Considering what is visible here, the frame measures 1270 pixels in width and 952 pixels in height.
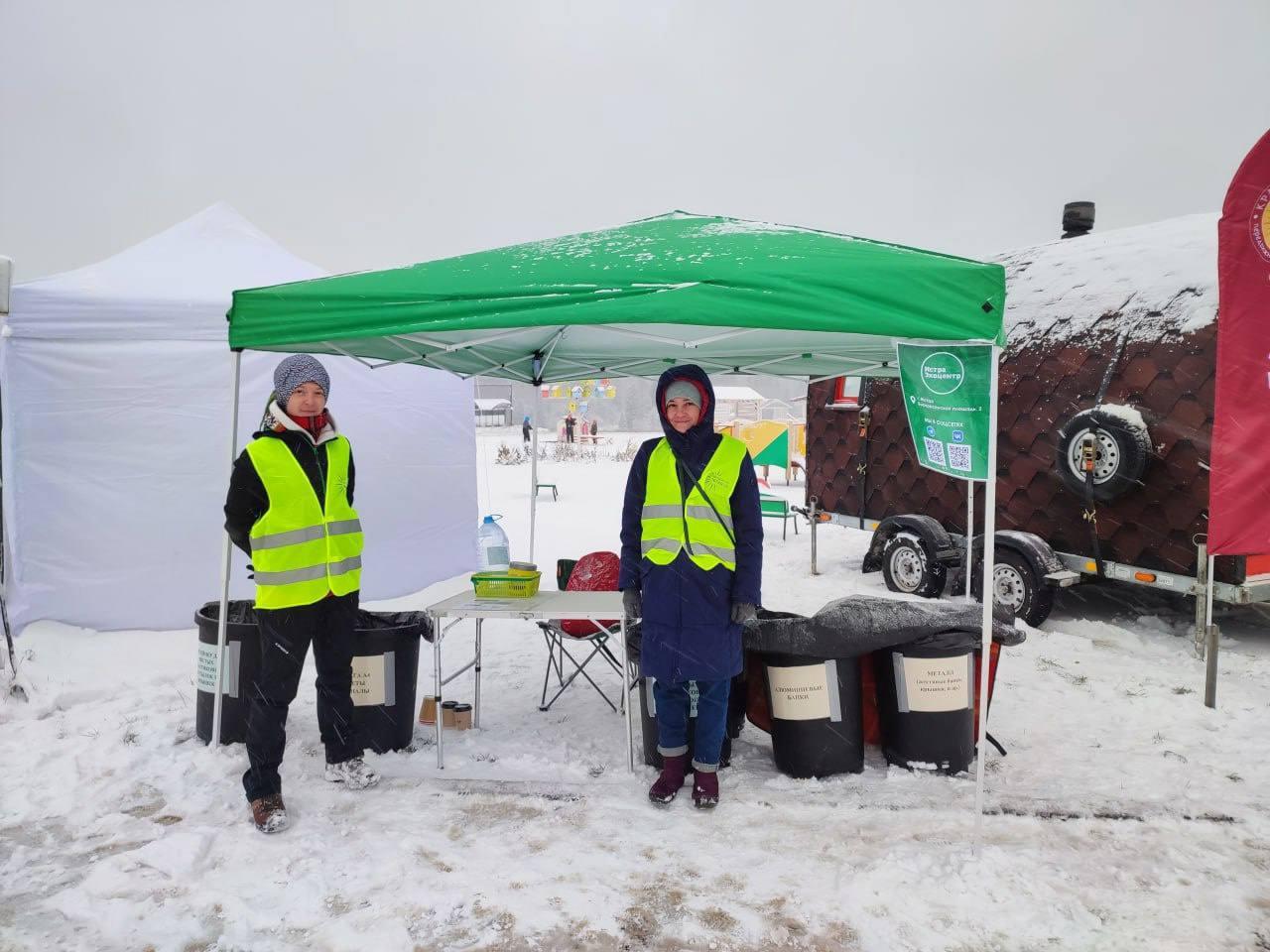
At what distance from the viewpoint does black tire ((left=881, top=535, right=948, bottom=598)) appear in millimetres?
7457

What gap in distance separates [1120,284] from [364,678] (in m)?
6.10

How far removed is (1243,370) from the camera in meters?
4.30

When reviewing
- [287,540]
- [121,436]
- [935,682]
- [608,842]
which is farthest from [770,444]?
[287,540]

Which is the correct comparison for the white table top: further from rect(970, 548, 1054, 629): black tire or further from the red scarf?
rect(970, 548, 1054, 629): black tire

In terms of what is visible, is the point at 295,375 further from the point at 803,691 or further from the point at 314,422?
the point at 803,691

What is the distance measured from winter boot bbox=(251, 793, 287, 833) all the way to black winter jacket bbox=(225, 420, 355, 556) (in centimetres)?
102

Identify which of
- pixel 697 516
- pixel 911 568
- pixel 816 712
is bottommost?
pixel 816 712

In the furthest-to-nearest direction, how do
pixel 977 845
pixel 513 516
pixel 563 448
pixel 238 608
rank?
pixel 563 448 < pixel 513 516 < pixel 238 608 < pixel 977 845

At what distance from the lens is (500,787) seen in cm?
387

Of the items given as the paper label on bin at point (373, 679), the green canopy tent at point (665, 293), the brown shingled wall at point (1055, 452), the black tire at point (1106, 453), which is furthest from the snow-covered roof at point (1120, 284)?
the paper label on bin at point (373, 679)

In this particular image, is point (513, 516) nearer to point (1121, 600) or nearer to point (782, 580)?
point (782, 580)

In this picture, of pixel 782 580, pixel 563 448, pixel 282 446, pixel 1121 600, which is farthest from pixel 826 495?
pixel 563 448

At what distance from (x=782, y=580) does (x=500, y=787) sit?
18.8 ft

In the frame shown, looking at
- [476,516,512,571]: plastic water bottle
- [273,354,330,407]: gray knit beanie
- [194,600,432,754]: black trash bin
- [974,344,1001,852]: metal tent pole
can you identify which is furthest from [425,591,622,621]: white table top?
[476,516,512,571]: plastic water bottle
